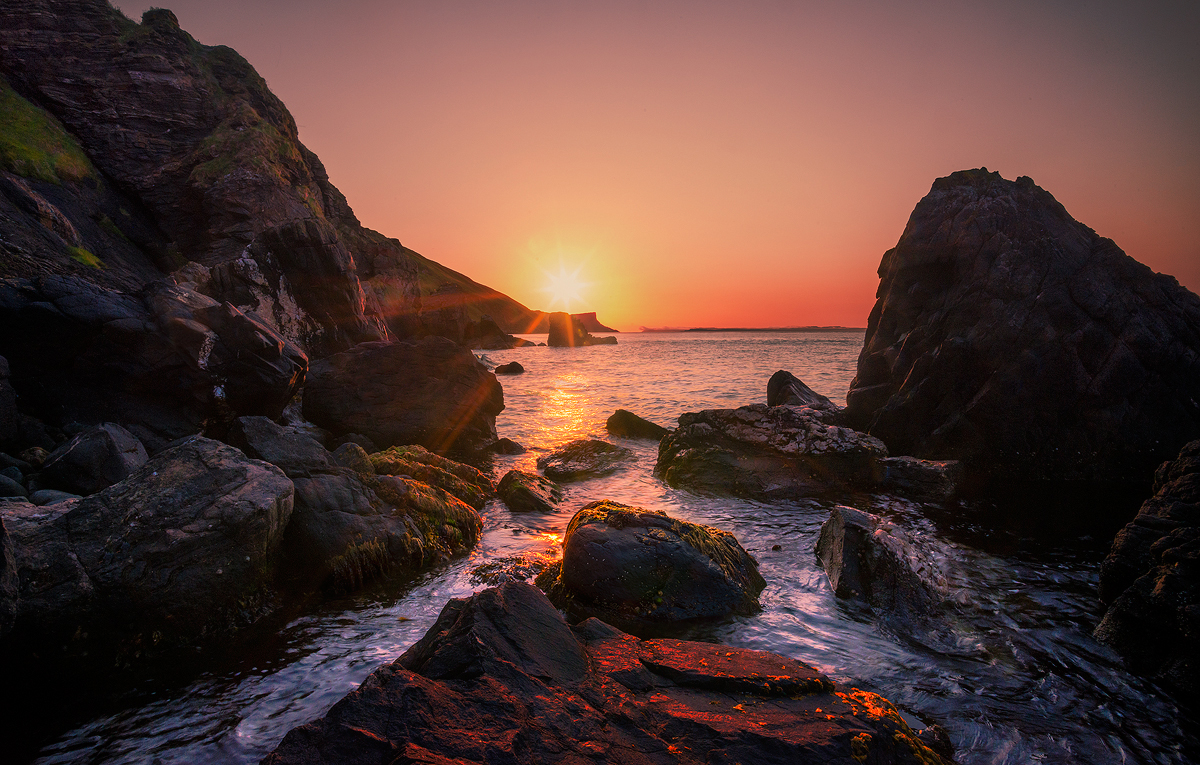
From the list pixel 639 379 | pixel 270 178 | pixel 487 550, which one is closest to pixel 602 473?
pixel 487 550

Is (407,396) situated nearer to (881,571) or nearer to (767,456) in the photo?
(767,456)

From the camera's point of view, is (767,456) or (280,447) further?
(767,456)

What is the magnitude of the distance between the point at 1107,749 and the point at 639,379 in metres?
33.2

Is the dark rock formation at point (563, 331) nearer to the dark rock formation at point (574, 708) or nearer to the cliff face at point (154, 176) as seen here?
the cliff face at point (154, 176)

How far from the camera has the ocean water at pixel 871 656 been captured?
3963mm

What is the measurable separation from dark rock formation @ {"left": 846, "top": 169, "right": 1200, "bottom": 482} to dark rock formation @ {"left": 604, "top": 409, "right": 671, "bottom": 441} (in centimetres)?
675

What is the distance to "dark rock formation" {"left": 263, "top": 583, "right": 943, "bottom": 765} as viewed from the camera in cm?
268

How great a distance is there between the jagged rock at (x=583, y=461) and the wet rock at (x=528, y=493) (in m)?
1.25

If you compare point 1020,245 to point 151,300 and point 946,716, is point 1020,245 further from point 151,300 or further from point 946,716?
point 151,300

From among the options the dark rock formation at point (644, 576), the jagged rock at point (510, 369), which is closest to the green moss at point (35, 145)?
the dark rock formation at point (644, 576)

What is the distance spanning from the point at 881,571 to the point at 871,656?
1.46 metres

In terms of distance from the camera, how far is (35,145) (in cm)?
1911

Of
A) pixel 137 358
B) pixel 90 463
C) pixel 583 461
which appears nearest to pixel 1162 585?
pixel 583 461

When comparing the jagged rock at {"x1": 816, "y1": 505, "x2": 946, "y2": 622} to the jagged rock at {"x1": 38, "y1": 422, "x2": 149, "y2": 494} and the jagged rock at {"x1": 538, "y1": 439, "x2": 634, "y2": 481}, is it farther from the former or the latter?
the jagged rock at {"x1": 38, "y1": 422, "x2": 149, "y2": 494}
